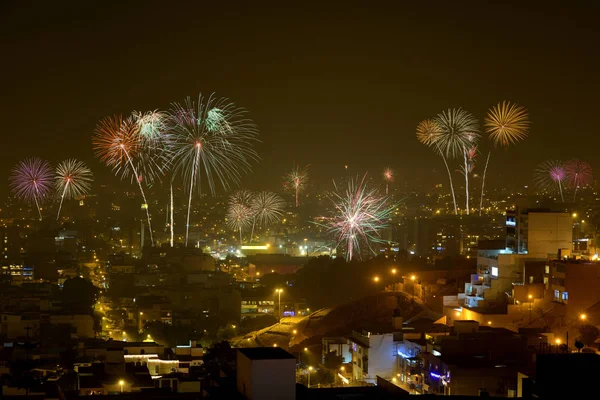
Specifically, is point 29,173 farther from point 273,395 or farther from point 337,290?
point 273,395

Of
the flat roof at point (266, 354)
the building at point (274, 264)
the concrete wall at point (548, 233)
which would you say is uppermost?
the building at point (274, 264)

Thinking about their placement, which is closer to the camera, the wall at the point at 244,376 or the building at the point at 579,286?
the wall at the point at 244,376

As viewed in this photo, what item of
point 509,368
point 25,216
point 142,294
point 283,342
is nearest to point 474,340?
point 509,368

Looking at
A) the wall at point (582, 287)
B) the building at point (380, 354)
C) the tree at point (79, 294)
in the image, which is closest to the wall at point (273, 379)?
the building at point (380, 354)

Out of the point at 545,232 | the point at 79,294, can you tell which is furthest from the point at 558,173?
the point at 79,294

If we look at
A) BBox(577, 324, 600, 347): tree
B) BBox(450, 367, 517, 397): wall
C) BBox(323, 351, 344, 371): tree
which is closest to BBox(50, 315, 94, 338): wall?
BBox(323, 351, 344, 371): tree

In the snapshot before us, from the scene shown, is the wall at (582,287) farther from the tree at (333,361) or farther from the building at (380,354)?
the tree at (333,361)

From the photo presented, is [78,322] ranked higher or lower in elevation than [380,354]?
higher

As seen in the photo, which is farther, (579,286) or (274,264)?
(274,264)

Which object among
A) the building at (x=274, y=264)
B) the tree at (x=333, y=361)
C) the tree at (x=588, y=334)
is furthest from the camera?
the building at (x=274, y=264)

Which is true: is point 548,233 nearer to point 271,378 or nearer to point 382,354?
point 382,354
